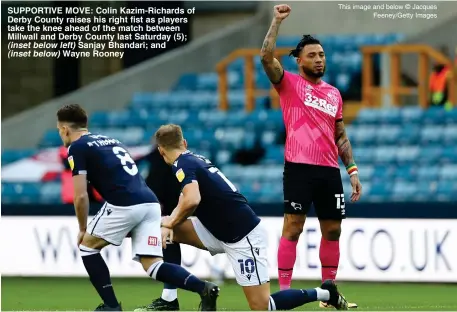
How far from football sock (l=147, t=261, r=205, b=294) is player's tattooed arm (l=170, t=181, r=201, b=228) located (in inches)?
10.6

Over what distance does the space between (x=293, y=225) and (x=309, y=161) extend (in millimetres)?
444

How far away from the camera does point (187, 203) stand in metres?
7.32

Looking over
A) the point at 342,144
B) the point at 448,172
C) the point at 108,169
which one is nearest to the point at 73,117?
the point at 108,169

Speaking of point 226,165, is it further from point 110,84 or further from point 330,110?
point 330,110

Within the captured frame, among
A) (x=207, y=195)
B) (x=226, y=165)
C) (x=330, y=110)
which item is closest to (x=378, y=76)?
(x=226, y=165)

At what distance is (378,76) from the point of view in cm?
1546

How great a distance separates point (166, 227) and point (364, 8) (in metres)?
9.11

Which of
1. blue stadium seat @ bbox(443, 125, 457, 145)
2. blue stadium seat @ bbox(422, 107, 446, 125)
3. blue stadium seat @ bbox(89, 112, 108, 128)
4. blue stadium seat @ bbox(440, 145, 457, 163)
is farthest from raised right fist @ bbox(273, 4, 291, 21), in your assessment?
blue stadium seat @ bbox(89, 112, 108, 128)

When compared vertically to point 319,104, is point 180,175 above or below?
below

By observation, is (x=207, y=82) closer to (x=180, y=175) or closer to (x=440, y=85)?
(x=440, y=85)

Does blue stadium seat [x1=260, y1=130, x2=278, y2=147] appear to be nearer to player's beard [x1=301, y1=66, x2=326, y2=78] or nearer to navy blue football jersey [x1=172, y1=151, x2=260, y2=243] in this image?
player's beard [x1=301, y1=66, x2=326, y2=78]

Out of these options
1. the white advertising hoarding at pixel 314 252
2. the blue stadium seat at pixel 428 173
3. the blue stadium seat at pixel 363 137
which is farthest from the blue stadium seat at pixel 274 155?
the white advertising hoarding at pixel 314 252

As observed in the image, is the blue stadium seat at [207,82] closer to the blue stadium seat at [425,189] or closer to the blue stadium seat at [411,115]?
the blue stadium seat at [411,115]

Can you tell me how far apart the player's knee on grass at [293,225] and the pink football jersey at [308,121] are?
375 mm
